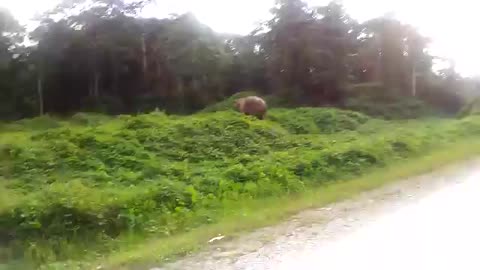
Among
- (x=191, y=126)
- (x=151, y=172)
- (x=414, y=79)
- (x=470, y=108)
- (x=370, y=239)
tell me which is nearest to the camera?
(x=370, y=239)

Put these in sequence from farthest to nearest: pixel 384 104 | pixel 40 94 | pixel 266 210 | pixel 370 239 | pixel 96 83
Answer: pixel 96 83 → pixel 384 104 → pixel 40 94 → pixel 266 210 → pixel 370 239

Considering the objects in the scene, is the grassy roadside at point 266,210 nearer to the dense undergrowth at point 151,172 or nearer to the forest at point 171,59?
the dense undergrowth at point 151,172

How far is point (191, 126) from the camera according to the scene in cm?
1525

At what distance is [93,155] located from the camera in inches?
487

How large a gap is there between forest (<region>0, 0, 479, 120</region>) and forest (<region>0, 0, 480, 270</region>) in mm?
77

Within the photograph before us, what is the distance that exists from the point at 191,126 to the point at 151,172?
4.03m

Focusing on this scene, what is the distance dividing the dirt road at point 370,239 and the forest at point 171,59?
64.2 ft

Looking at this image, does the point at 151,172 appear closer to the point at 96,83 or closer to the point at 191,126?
the point at 191,126

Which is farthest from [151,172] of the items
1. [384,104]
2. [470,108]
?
[470,108]

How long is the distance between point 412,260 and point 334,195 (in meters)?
4.22

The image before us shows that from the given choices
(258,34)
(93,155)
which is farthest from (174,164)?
(258,34)

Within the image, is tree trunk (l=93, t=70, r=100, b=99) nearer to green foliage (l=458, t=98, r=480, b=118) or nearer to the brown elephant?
the brown elephant

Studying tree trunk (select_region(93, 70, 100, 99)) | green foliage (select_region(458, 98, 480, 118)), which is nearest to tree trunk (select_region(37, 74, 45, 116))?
tree trunk (select_region(93, 70, 100, 99))

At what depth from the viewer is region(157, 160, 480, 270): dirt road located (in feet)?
19.1
